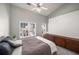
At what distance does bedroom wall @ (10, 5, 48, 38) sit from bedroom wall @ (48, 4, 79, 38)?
0.65 ft

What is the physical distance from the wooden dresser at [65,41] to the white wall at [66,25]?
8 centimetres

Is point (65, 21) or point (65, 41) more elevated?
point (65, 21)

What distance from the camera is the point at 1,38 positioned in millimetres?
2133

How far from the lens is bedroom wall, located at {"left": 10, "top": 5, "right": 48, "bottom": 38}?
2.20m

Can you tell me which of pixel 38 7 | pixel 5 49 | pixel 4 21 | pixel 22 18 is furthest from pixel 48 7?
pixel 5 49

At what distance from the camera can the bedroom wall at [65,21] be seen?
213 centimetres

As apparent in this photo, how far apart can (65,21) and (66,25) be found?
9 cm

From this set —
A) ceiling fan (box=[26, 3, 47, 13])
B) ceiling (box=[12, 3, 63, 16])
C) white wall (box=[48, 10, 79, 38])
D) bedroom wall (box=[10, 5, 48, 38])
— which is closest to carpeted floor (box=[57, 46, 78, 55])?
white wall (box=[48, 10, 79, 38])

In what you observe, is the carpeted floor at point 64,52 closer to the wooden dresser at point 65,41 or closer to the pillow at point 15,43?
the wooden dresser at point 65,41

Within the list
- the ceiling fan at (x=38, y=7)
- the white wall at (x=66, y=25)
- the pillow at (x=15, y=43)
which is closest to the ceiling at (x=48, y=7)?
the ceiling fan at (x=38, y=7)

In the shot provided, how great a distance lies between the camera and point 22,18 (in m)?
2.23

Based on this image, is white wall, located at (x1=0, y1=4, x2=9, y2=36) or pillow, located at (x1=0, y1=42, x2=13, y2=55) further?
white wall, located at (x1=0, y1=4, x2=9, y2=36)

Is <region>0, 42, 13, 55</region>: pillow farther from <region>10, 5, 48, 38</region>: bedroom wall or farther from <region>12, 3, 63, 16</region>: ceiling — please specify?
<region>12, 3, 63, 16</region>: ceiling

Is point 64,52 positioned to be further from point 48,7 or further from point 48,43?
point 48,7
